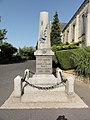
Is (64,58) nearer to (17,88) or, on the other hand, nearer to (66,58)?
(66,58)

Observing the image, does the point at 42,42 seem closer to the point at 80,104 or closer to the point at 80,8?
the point at 80,104

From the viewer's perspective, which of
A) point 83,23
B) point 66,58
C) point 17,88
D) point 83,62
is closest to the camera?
point 17,88

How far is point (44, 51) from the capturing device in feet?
38.5

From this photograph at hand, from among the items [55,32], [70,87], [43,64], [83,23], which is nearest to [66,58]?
[43,64]

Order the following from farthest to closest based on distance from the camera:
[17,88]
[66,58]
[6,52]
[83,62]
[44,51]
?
[6,52] < [66,58] < [83,62] < [44,51] < [17,88]

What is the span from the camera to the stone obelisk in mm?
11719

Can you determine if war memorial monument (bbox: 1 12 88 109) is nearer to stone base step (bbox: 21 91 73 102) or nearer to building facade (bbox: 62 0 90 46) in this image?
stone base step (bbox: 21 91 73 102)

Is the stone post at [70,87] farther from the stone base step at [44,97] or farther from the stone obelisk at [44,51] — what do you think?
the stone obelisk at [44,51]

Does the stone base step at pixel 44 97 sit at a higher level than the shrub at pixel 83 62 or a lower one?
lower

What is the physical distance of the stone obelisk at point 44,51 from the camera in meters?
11.7

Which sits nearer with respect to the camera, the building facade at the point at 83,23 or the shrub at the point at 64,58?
the shrub at the point at 64,58

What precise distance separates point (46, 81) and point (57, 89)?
113 cm

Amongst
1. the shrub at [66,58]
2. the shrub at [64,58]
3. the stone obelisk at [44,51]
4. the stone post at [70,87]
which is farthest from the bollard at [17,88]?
the shrub at [64,58]

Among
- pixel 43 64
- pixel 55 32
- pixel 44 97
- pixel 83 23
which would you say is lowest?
pixel 44 97
